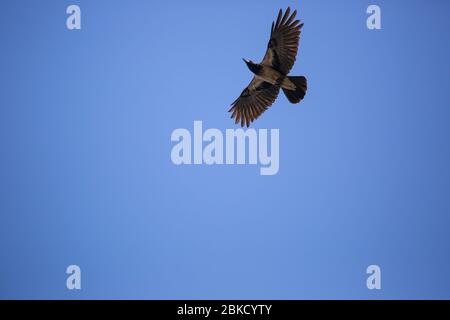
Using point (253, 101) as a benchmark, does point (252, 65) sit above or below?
above

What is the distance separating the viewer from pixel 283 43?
15.9 ft

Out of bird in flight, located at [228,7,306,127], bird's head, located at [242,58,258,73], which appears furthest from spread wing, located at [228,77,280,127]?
bird's head, located at [242,58,258,73]

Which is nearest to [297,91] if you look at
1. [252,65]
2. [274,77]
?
[274,77]

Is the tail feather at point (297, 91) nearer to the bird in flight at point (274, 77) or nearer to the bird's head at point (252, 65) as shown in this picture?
the bird in flight at point (274, 77)

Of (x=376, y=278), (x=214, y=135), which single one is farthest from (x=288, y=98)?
(x=376, y=278)

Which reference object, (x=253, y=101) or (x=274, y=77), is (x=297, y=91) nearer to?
(x=274, y=77)

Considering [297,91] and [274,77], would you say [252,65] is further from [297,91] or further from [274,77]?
[297,91]

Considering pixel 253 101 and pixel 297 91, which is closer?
pixel 297 91

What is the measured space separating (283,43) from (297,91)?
0.50 m

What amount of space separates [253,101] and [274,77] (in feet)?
1.40

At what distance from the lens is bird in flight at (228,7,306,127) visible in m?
4.84

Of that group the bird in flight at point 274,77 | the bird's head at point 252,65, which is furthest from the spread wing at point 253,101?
the bird's head at point 252,65

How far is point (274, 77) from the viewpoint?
5.01m
